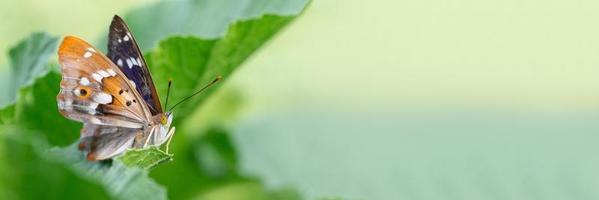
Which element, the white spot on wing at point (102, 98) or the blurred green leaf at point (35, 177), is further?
the white spot on wing at point (102, 98)

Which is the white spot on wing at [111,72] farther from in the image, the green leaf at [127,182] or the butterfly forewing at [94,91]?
the green leaf at [127,182]

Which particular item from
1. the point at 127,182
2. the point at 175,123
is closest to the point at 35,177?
the point at 127,182

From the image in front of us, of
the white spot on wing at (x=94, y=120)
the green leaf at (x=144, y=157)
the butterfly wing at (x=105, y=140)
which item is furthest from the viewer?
the white spot on wing at (x=94, y=120)

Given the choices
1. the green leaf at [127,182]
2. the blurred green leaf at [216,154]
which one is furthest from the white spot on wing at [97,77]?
the blurred green leaf at [216,154]

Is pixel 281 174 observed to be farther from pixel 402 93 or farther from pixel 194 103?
pixel 194 103

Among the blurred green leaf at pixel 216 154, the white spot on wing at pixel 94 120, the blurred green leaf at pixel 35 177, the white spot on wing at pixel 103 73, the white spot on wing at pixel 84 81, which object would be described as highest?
the blurred green leaf at pixel 35 177

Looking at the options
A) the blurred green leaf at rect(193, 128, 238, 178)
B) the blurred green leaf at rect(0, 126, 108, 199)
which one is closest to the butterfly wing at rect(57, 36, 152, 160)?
the blurred green leaf at rect(0, 126, 108, 199)

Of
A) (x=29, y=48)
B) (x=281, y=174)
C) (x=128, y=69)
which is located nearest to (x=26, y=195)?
(x=128, y=69)
